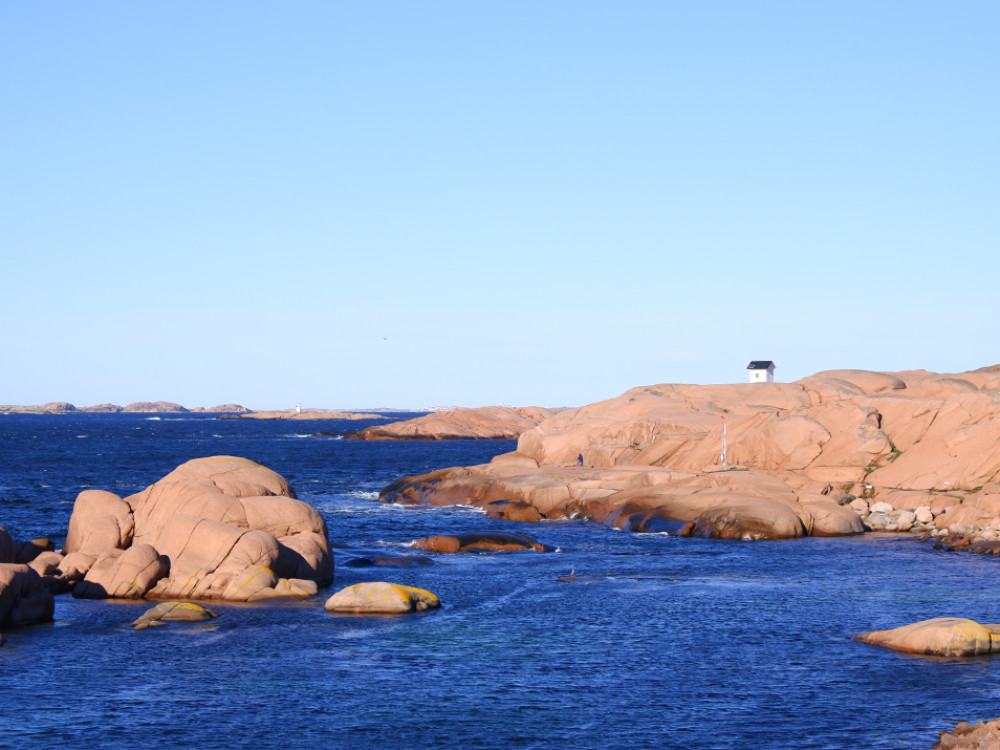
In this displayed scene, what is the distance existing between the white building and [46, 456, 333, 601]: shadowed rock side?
64.1 meters

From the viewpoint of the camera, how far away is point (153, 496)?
38.9m

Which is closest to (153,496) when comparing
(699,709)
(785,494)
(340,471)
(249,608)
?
(249,608)

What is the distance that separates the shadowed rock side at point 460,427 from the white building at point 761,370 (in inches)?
3073

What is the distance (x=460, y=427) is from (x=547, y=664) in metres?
148

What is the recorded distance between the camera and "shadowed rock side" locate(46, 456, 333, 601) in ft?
113

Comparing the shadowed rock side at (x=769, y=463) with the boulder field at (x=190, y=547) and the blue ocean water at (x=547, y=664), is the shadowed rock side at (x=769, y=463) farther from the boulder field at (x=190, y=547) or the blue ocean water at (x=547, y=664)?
the boulder field at (x=190, y=547)

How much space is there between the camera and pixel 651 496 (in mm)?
56438

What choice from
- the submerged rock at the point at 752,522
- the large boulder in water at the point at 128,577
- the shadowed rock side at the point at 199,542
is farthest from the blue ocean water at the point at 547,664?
the submerged rock at the point at 752,522

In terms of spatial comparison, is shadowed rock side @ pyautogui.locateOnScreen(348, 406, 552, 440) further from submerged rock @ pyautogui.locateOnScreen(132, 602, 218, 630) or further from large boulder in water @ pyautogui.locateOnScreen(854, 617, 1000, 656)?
large boulder in water @ pyautogui.locateOnScreen(854, 617, 1000, 656)

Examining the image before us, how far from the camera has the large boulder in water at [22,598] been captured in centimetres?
2980

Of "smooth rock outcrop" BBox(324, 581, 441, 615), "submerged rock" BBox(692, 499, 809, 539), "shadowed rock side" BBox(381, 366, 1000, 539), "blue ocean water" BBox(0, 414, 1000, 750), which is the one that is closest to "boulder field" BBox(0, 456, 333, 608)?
"blue ocean water" BBox(0, 414, 1000, 750)

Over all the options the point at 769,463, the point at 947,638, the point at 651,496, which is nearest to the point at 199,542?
the point at 947,638

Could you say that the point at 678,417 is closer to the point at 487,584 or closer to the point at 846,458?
the point at 846,458

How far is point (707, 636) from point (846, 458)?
3242 centimetres
